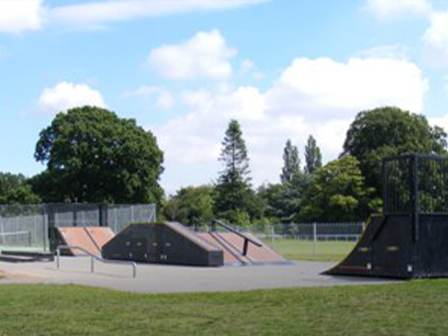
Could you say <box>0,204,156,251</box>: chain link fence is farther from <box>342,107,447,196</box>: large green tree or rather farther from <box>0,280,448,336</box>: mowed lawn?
<box>342,107,447,196</box>: large green tree

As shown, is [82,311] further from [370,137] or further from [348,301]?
[370,137]

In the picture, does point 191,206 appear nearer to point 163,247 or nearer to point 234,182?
point 234,182

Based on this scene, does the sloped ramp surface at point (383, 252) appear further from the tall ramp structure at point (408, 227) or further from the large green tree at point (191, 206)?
the large green tree at point (191, 206)

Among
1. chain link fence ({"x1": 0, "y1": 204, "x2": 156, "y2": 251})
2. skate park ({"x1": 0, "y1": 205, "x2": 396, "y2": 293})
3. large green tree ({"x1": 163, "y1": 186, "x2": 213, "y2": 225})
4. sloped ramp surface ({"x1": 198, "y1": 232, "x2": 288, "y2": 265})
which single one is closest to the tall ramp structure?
skate park ({"x1": 0, "y1": 205, "x2": 396, "y2": 293})

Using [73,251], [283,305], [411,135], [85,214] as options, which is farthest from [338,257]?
[411,135]

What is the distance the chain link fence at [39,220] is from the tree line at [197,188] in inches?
448

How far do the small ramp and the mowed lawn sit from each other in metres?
19.2

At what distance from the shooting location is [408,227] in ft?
58.8

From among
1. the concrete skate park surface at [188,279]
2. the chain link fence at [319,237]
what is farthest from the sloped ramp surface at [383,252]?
the chain link fence at [319,237]

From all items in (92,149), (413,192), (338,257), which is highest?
(92,149)

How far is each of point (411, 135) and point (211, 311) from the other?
2422 inches

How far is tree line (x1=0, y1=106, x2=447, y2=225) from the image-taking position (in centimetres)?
5900

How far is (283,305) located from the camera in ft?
37.8

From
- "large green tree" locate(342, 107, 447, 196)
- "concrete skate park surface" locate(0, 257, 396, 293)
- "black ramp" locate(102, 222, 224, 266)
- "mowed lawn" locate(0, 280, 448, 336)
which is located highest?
"large green tree" locate(342, 107, 447, 196)
